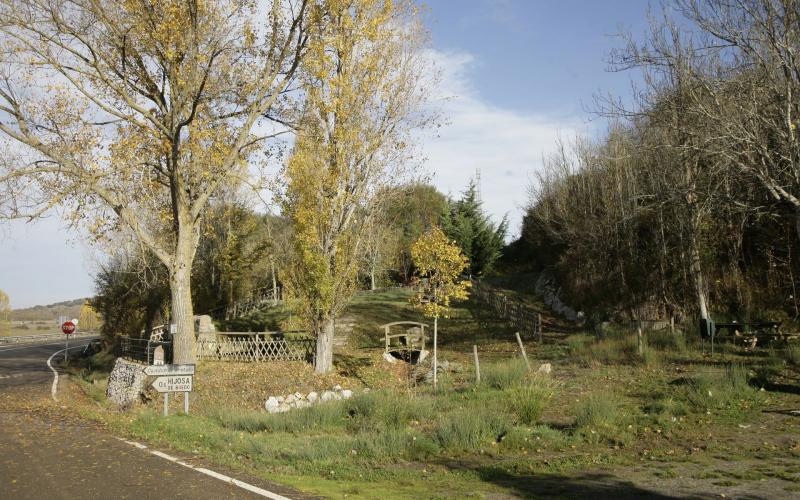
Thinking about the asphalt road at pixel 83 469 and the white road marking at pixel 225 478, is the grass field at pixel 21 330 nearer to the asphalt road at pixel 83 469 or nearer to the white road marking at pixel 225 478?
the asphalt road at pixel 83 469

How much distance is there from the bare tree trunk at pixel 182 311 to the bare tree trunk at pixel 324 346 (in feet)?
A: 16.8

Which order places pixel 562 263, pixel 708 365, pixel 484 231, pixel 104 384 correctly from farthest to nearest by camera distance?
pixel 484 231 < pixel 562 263 < pixel 104 384 < pixel 708 365

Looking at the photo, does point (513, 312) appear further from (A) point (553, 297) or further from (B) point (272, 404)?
(B) point (272, 404)

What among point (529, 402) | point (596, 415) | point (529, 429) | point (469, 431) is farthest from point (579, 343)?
point (469, 431)

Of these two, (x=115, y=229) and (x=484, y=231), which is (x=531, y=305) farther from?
(x=115, y=229)

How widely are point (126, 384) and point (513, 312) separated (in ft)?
61.8

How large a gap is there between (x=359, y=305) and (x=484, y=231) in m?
16.2

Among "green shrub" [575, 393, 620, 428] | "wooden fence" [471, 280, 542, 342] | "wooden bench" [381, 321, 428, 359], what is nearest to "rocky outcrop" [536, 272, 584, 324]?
"wooden fence" [471, 280, 542, 342]

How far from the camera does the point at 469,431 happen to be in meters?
10.0

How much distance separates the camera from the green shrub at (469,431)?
9.84 meters

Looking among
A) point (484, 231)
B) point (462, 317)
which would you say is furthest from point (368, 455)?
point (484, 231)

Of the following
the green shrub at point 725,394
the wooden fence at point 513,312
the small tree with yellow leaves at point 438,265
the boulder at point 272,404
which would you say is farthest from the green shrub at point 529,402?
the wooden fence at point 513,312

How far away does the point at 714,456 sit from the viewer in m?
8.66

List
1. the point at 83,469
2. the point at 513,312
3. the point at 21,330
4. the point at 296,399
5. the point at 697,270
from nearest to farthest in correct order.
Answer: the point at 83,469 → the point at 296,399 → the point at 697,270 → the point at 513,312 → the point at 21,330
